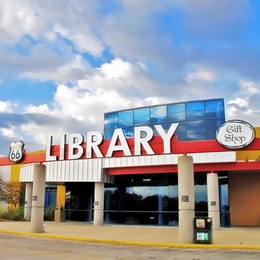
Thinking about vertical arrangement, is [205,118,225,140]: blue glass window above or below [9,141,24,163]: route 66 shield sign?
above

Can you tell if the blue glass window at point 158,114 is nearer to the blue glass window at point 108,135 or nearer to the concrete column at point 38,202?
the blue glass window at point 108,135

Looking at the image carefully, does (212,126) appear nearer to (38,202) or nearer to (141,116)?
(141,116)

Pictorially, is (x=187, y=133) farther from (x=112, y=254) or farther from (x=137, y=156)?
(x=112, y=254)

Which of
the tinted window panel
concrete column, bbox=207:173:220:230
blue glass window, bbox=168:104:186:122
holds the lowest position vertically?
concrete column, bbox=207:173:220:230

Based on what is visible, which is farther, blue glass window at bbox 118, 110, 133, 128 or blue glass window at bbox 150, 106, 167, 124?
blue glass window at bbox 118, 110, 133, 128

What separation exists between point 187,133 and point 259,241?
74.3 ft

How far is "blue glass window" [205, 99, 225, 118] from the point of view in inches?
1635

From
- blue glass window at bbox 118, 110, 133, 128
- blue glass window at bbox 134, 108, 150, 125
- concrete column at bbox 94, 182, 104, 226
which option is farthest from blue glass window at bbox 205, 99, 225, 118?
concrete column at bbox 94, 182, 104, 226

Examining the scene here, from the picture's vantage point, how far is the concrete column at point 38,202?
25.0 metres

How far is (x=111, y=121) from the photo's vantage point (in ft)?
159

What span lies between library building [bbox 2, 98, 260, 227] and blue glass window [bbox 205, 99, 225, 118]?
25.8ft

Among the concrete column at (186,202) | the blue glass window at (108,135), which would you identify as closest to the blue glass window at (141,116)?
the blue glass window at (108,135)

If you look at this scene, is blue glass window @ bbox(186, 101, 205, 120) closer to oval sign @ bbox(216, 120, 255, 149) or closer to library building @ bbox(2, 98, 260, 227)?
library building @ bbox(2, 98, 260, 227)

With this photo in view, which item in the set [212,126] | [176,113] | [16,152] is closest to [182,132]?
[176,113]
